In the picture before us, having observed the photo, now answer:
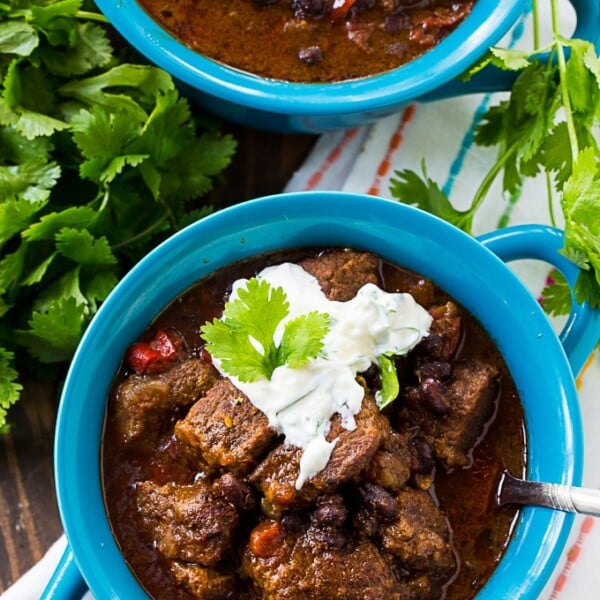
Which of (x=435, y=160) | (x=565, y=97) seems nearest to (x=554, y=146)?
(x=565, y=97)

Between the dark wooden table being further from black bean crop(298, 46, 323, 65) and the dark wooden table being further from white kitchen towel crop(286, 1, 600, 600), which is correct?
black bean crop(298, 46, 323, 65)

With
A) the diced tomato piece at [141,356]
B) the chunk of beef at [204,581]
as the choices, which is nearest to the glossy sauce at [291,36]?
the diced tomato piece at [141,356]

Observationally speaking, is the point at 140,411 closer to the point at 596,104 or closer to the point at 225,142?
the point at 225,142

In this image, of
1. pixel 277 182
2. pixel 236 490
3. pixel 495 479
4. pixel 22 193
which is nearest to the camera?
pixel 236 490

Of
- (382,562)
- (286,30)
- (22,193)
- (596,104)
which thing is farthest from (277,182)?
(382,562)

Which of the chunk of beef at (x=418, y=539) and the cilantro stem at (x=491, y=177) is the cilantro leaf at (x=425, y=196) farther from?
the chunk of beef at (x=418, y=539)

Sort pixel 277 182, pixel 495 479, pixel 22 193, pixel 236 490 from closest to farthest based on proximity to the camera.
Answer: pixel 236 490 → pixel 495 479 → pixel 22 193 → pixel 277 182
